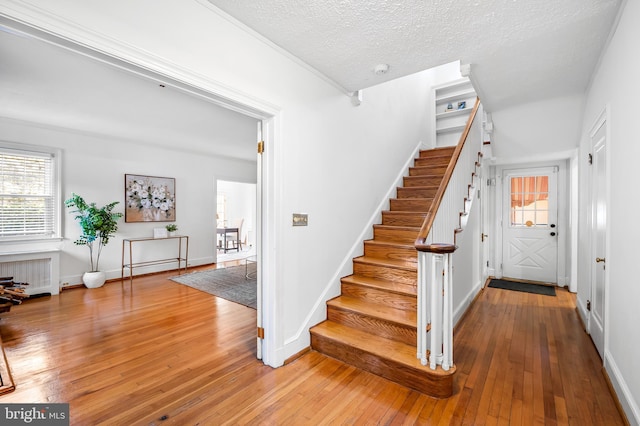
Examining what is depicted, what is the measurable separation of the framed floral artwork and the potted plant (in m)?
0.36

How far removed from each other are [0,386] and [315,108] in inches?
125

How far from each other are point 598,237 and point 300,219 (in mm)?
2629

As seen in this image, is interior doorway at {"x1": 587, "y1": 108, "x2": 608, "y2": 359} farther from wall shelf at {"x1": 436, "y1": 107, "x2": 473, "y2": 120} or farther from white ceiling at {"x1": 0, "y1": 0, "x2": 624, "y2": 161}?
wall shelf at {"x1": 436, "y1": 107, "x2": 473, "y2": 120}

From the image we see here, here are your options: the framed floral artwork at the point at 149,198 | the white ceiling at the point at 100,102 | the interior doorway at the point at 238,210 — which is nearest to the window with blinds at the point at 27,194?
the white ceiling at the point at 100,102

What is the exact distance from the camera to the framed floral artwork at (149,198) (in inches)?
212

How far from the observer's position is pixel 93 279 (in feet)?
15.5

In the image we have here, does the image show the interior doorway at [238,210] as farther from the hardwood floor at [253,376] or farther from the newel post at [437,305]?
the newel post at [437,305]

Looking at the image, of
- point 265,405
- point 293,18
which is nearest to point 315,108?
point 293,18

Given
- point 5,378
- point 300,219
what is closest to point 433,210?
point 300,219

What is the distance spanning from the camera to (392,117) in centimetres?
409

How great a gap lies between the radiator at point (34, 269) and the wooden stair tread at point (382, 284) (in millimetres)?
4541

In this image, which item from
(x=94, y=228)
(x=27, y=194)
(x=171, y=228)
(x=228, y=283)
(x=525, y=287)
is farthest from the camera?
(x=171, y=228)

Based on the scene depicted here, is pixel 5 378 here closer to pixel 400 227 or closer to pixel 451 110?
pixel 400 227

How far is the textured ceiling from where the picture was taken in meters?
1.78
